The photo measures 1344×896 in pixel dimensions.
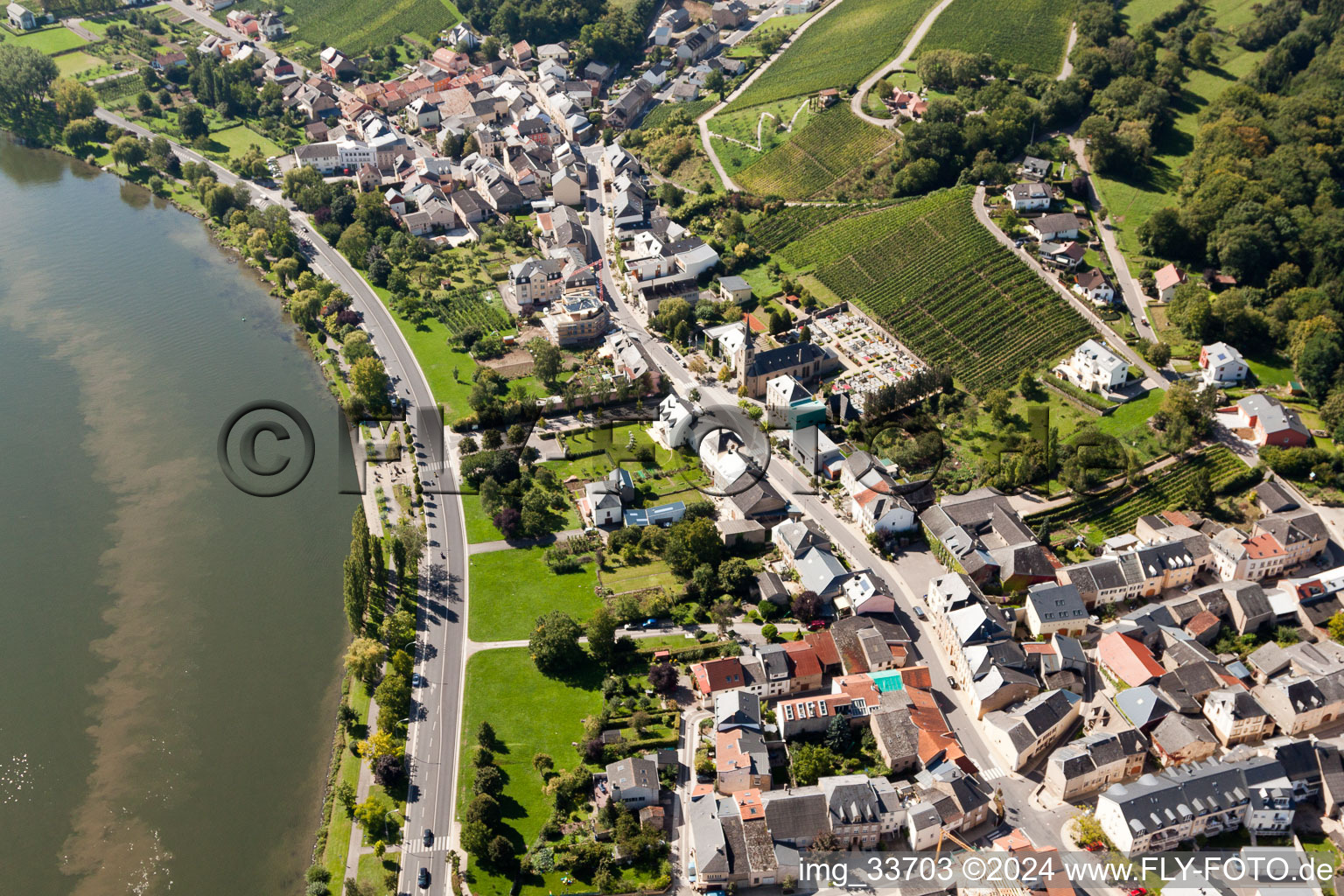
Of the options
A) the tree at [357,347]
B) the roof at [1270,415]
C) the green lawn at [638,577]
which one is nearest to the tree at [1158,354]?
the roof at [1270,415]

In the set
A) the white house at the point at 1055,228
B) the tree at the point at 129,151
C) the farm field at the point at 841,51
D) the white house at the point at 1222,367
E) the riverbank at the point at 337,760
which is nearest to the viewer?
the riverbank at the point at 337,760

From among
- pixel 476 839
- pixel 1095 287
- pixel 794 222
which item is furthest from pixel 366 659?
pixel 1095 287

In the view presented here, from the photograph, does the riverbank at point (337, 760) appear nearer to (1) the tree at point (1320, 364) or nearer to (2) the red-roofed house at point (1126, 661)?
(2) the red-roofed house at point (1126, 661)

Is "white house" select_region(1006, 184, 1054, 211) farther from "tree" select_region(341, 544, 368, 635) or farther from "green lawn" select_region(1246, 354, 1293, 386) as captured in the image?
"tree" select_region(341, 544, 368, 635)

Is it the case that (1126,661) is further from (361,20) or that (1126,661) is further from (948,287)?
(361,20)

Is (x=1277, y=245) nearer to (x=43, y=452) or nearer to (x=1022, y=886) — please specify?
(x=1022, y=886)

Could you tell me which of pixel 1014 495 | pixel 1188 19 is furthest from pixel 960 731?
pixel 1188 19
